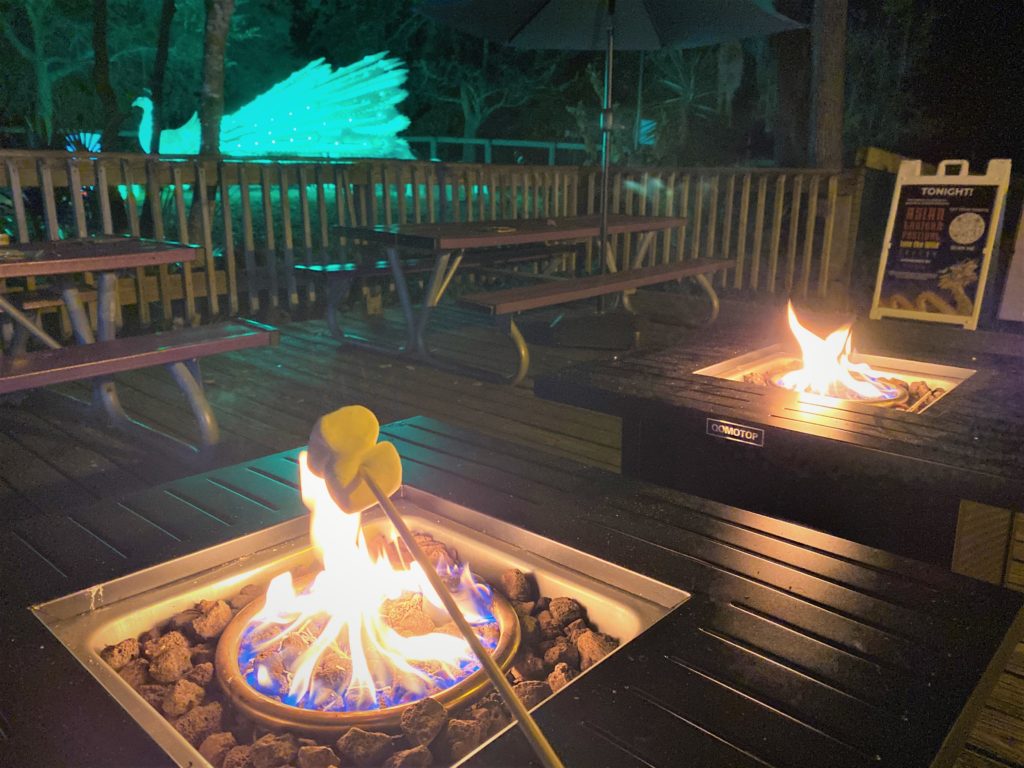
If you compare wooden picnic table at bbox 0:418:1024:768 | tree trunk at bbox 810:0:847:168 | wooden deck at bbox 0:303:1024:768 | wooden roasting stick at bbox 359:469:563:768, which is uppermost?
tree trunk at bbox 810:0:847:168

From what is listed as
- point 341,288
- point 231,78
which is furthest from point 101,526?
point 231,78

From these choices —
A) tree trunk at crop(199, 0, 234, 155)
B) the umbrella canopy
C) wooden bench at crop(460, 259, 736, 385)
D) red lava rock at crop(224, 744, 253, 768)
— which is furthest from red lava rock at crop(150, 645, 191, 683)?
tree trunk at crop(199, 0, 234, 155)

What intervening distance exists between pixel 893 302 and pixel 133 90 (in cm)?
2529

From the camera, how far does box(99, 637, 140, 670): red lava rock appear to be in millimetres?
1342

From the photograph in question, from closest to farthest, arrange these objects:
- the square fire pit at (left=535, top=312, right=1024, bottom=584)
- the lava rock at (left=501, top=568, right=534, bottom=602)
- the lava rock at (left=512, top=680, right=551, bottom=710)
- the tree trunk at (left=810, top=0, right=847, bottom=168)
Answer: the lava rock at (left=512, top=680, right=551, bottom=710) → the lava rock at (left=501, top=568, right=534, bottom=602) → the square fire pit at (left=535, top=312, right=1024, bottom=584) → the tree trunk at (left=810, top=0, right=847, bottom=168)

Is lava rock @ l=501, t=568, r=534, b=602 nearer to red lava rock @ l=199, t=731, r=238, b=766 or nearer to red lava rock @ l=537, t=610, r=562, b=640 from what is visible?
red lava rock @ l=537, t=610, r=562, b=640

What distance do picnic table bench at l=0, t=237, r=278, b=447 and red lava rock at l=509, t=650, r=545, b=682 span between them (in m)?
2.21

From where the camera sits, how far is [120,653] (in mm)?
1358

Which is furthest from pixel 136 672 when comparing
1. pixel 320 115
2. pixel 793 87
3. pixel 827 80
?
pixel 320 115

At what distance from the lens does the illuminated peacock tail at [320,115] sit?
19.0 meters

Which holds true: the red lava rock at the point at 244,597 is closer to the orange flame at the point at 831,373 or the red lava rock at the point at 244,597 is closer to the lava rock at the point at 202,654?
the lava rock at the point at 202,654

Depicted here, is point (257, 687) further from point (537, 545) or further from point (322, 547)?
point (537, 545)

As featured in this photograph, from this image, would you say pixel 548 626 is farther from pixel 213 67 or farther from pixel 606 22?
pixel 213 67

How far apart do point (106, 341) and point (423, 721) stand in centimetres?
278
